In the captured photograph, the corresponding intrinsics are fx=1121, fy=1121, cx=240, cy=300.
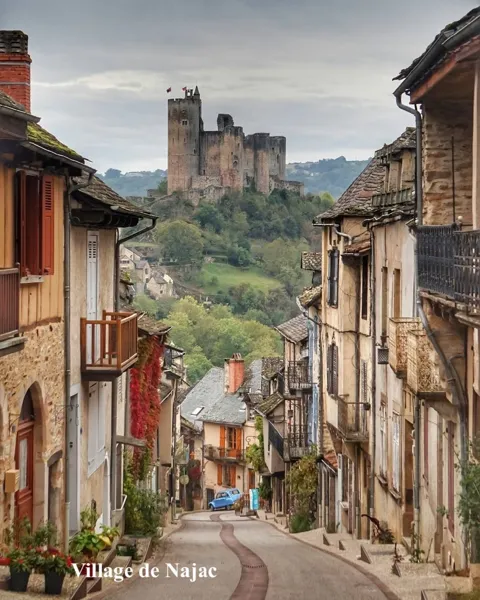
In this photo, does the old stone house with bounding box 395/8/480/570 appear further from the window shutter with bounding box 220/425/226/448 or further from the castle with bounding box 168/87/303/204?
the castle with bounding box 168/87/303/204

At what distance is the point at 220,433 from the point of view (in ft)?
228

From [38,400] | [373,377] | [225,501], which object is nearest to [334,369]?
[373,377]

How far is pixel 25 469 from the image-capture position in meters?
15.8

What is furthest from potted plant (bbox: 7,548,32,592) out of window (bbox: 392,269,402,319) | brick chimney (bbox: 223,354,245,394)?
brick chimney (bbox: 223,354,245,394)

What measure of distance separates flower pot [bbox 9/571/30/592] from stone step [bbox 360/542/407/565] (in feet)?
24.5

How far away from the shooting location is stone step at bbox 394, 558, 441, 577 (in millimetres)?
15914

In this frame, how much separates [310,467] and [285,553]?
10.5m

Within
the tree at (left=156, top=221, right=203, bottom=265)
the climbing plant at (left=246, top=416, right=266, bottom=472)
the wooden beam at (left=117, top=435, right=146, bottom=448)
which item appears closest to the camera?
the wooden beam at (left=117, top=435, right=146, bottom=448)

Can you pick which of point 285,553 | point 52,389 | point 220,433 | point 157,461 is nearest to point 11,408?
point 52,389

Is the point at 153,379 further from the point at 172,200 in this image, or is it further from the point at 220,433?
the point at 172,200

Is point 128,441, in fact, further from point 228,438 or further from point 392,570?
point 228,438

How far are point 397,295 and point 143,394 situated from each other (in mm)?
8161

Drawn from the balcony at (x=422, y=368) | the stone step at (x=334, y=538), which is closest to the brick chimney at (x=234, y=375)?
the stone step at (x=334, y=538)

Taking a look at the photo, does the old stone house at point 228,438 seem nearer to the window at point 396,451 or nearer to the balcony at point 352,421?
the balcony at point 352,421
